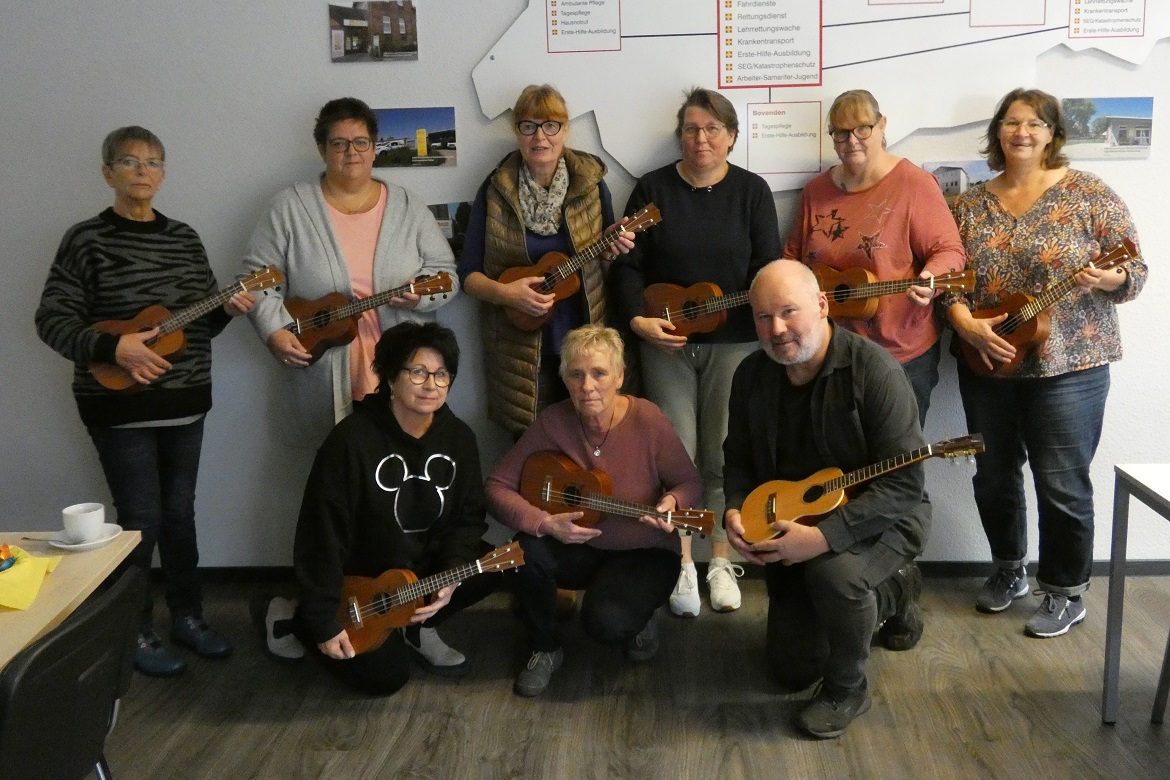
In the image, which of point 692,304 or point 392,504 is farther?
point 692,304

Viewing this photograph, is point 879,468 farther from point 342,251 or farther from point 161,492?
point 161,492

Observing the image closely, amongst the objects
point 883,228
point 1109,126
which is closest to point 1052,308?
point 883,228

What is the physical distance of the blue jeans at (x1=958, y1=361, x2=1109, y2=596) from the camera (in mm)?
2939

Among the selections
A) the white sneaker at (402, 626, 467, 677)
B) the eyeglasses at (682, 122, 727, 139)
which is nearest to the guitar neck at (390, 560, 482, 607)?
the white sneaker at (402, 626, 467, 677)

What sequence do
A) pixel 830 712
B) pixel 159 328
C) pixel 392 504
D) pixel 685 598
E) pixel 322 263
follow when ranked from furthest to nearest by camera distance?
pixel 685 598 → pixel 322 263 → pixel 159 328 → pixel 392 504 → pixel 830 712

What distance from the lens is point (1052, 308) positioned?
290 cm

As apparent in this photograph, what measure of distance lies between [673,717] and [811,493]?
2.22 ft

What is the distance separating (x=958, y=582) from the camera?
344 centimetres

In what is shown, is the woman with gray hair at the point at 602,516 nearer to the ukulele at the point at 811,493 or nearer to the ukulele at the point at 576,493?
the ukulele at the point at 576,493

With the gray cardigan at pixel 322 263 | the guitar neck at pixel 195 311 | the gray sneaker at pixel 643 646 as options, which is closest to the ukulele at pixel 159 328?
the guitar neck at pixel 195 311

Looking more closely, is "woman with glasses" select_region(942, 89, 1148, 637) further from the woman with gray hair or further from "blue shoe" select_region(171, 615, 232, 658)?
"blue shoe" select_region(171, 615, 232, 658)

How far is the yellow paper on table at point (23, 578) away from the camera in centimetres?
180

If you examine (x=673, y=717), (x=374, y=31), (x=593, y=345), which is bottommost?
(x=673, y=717)

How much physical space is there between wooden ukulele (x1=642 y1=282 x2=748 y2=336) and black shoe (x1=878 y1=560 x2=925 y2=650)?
0.90m
